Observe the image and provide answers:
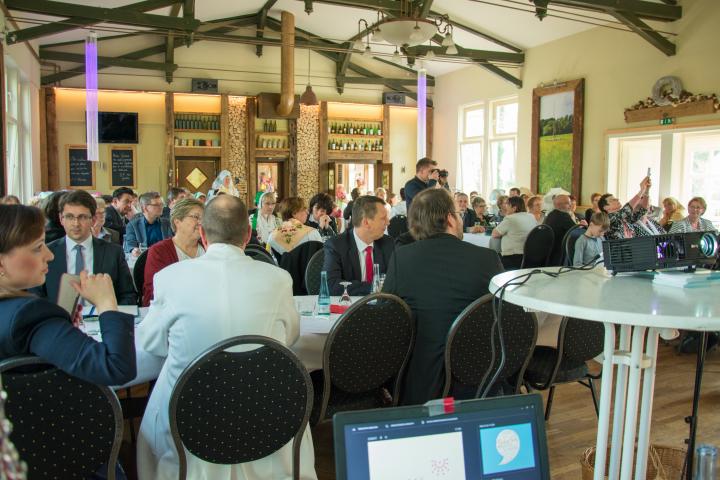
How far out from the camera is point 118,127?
13219 mm

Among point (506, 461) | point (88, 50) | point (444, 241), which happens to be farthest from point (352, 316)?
point (88, 50)

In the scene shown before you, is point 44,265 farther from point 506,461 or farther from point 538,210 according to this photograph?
point 538,210

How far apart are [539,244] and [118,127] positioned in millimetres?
9900

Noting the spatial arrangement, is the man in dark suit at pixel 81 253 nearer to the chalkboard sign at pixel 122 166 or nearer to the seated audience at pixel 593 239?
the seated audience at pixel 593 239

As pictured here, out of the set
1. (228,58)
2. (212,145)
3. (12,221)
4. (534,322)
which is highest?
(228,58)

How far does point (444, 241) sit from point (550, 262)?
4833mm

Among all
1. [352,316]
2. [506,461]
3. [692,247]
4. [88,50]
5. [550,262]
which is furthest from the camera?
[88,50]

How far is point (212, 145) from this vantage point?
1408 cm

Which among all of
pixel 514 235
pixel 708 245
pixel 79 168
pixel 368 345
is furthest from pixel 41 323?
pixel 79 168

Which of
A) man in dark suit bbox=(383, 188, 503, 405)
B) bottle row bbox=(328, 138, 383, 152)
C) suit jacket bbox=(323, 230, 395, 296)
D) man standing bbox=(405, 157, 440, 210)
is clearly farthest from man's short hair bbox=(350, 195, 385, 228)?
bottle row bbox=(328, 138, 383, 152)

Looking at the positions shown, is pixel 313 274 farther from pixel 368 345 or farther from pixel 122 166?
pixel 122 166

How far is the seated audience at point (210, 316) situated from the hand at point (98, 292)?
1.01 ft

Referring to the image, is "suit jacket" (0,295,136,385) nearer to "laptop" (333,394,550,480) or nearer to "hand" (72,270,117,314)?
"hand" (72,270,117,314)

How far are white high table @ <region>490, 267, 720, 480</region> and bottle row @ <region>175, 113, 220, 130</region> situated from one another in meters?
13.0
